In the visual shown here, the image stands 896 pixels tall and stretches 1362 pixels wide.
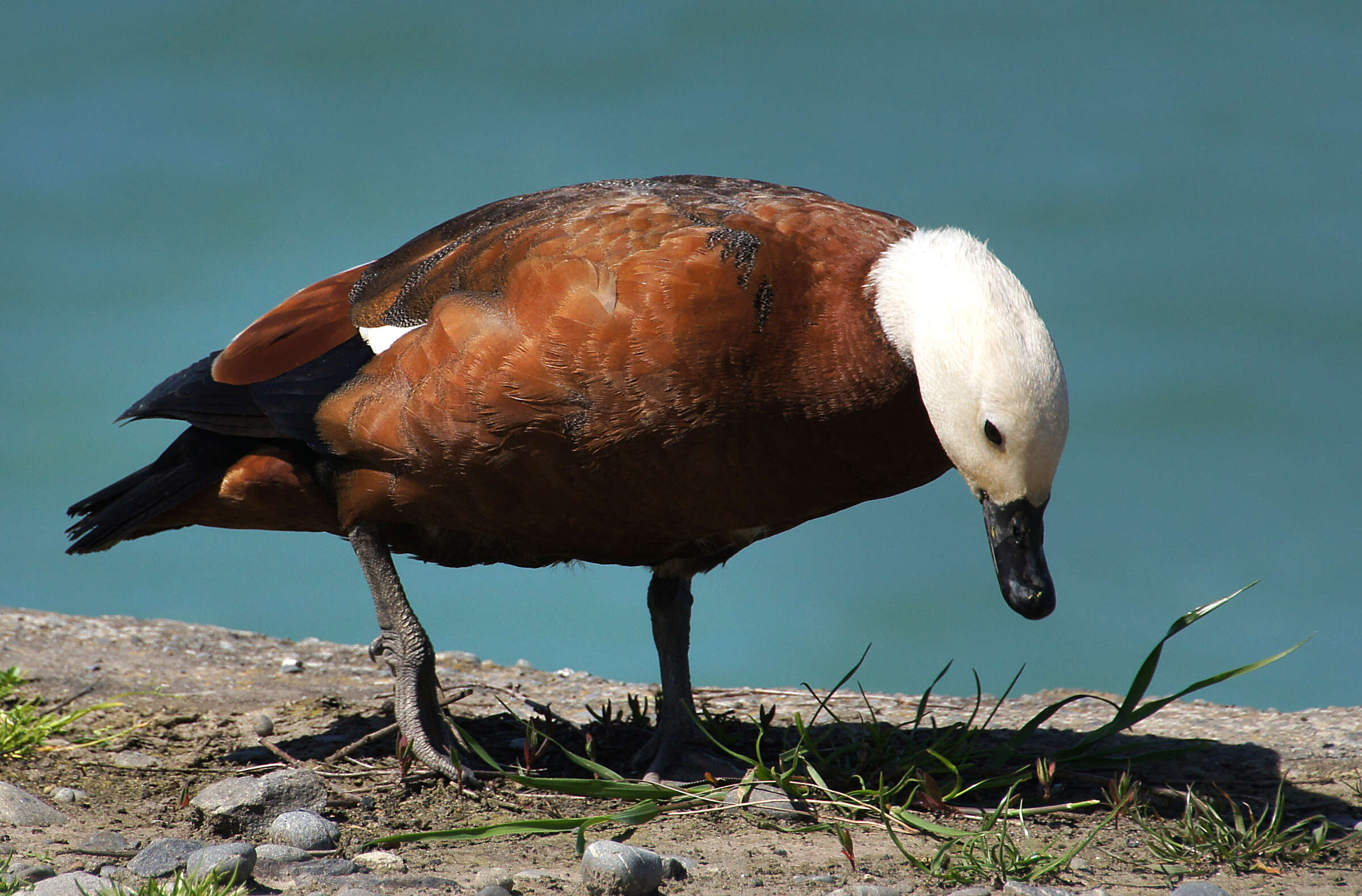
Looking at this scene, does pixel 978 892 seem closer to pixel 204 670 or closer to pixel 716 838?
pixel 716 838

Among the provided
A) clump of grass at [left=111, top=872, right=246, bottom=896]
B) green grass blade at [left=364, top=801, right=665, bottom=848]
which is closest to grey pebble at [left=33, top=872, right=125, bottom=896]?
clump of grass at [left=111, top=872, right=246, bottom=896]

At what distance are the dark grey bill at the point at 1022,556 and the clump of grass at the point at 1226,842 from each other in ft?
2.12

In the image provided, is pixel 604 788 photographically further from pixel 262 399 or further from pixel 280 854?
pixel 262 399

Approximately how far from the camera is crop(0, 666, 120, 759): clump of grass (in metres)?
4.11

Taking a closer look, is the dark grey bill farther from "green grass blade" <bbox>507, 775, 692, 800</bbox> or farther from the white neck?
"green grass blade" <bbox>507, 775, 692, 800</bbox>

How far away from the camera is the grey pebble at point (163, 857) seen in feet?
9.27

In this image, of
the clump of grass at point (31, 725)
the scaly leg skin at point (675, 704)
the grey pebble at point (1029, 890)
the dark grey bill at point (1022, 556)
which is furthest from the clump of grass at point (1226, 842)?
the clump of grass at point (31, 725)

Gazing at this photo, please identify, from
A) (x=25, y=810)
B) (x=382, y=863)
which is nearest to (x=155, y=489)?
(x=25, y=810)

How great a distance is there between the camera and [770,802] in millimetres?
3414

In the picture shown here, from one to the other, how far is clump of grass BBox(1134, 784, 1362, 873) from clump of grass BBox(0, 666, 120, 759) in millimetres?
3567

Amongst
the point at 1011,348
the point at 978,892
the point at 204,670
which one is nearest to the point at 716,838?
the point at 978,892

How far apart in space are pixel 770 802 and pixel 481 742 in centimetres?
142

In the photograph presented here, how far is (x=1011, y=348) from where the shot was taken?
308 centimetres

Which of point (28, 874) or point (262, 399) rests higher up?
point (262, 399)
